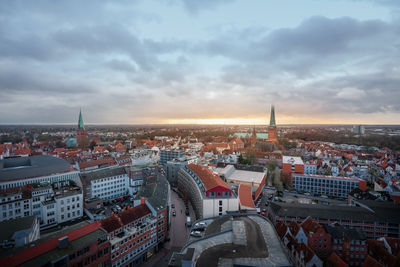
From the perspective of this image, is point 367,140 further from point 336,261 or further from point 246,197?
point 336,261

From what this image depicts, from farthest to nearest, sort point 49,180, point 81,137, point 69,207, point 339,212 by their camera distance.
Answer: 1. point 81,137
2. point 49,180
3. point 69,207
4. point 339,212

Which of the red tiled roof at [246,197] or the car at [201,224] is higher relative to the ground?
the car at [201,224]

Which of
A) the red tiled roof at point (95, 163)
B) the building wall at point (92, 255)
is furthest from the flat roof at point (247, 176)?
the red tiled roof at point (95, 163)

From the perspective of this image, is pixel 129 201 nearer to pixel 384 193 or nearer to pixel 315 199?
pixel 315 199

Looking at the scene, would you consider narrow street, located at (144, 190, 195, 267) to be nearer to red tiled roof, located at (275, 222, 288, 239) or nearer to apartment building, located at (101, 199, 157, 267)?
apartment building, located at (101, 199, 157, 267)

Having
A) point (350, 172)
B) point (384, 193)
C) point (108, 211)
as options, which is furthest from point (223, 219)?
point (350, 172)

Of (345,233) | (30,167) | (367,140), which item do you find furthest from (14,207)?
(367,140)

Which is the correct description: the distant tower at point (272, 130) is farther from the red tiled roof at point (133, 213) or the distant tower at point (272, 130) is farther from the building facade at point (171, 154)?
the red tiled roof at point (133, 213)
